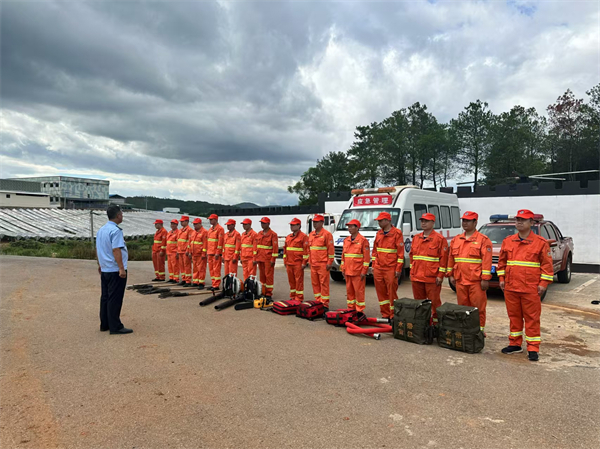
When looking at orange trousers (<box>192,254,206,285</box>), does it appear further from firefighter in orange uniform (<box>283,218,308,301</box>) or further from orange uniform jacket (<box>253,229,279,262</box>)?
firefighter in orange uniform (<box>283,218,308,301</box>)

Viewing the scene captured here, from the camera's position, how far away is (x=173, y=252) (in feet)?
38.0

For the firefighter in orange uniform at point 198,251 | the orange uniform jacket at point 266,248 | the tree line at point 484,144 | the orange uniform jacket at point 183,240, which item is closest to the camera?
the orange uniform jacket at point 266,248

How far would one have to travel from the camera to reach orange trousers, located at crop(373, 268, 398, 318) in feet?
22.5

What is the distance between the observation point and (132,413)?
3.57 meters

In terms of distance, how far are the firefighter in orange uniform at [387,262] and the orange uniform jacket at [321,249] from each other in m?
1.01

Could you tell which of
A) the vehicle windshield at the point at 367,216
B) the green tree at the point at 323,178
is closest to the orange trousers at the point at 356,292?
the vehicle windshield at the point at 367,216

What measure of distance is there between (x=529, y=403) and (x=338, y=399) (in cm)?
185

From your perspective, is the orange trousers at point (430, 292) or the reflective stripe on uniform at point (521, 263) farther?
the orange trousers at point (430, 292)

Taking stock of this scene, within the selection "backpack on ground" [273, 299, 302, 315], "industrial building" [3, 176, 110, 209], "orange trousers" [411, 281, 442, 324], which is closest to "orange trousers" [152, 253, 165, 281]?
"backpack on ground" [273, 299, 302, 315]

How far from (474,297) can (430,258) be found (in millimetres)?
877

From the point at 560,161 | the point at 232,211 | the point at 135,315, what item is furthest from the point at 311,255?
the point at 560,161

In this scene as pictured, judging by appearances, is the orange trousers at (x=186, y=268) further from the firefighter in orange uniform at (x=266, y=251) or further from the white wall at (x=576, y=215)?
the white wall at (x=576, y=215)

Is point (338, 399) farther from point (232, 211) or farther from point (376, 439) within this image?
point (232, 211)

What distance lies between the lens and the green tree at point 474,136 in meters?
36.5
